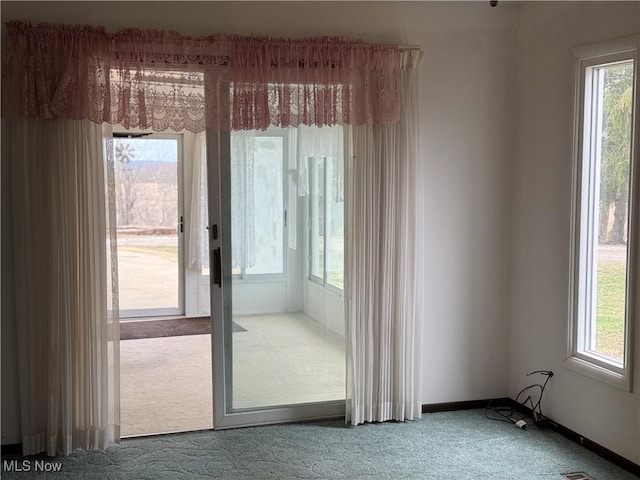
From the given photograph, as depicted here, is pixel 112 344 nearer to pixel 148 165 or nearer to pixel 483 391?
pixel 483 391

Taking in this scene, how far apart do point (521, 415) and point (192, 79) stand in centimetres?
276

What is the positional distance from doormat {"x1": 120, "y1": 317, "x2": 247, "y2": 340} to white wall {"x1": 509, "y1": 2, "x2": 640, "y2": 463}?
342 cm

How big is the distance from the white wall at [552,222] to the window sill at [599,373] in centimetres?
4

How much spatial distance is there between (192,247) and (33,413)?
372 centimetres

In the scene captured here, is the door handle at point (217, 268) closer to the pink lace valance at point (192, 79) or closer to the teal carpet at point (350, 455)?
the pink lace valance at point (192, 79)

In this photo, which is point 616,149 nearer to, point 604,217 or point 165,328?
point 604,217

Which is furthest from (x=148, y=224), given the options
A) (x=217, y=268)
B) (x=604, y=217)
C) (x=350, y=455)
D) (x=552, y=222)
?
(x=604, y=217)

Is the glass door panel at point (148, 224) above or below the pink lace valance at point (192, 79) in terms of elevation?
below

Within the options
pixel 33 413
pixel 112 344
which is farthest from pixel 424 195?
pixel 33 413

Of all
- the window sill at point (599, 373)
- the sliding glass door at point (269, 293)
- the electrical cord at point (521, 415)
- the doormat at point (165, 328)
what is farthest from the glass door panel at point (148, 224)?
the window sill at point (599, 373)

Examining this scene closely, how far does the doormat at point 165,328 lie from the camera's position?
6.46 meters

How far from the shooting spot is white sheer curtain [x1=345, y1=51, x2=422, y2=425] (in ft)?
12.5

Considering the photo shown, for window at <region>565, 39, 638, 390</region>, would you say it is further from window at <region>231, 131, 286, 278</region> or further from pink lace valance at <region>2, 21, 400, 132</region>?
window at <region>231, 131, 286, 278</region>

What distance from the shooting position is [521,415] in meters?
4.08
